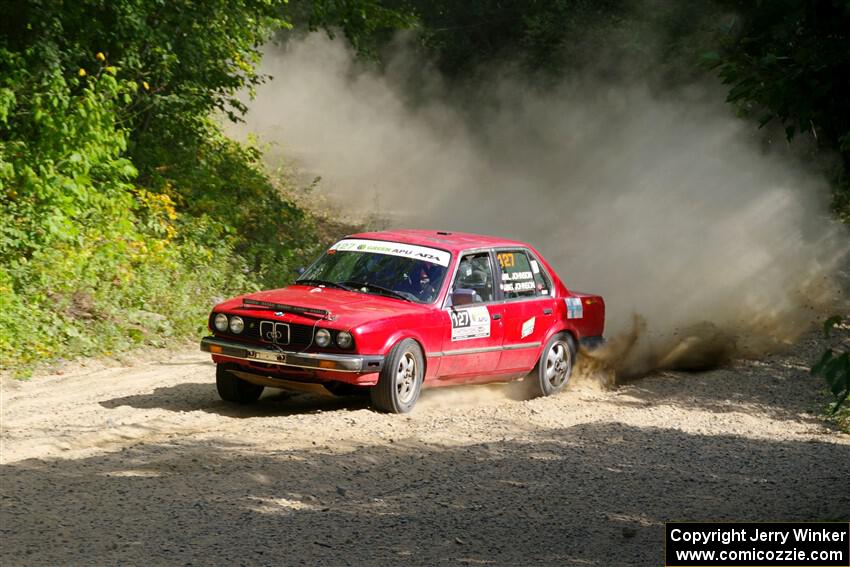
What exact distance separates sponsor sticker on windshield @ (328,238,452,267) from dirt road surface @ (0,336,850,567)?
1426 millimetres

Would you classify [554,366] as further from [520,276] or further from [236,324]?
[236,324]

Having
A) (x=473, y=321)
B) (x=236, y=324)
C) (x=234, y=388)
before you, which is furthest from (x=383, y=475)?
(x=473, y=321)

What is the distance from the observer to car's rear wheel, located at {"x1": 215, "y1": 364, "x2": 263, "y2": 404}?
34.8ft

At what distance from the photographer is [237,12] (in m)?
19.6

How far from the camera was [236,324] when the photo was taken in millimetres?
10281

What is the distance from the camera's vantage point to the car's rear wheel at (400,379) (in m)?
10.1

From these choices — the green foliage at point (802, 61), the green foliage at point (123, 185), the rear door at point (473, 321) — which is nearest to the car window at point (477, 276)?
the rear door at point (473, 321)

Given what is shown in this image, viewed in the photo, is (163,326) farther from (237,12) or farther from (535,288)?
(237,12)

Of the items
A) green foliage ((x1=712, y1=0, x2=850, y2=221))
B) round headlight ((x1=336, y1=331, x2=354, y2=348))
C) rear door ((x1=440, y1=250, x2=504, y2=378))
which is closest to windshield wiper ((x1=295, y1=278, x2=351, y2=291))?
rear door ((x1=440, y1=250, x2=504, y2=378))

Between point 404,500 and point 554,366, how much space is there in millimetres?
5089

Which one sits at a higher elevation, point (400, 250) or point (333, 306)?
point (400, 250)

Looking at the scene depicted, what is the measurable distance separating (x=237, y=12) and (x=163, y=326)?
7191mm

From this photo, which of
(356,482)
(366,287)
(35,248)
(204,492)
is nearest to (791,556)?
(356,482)

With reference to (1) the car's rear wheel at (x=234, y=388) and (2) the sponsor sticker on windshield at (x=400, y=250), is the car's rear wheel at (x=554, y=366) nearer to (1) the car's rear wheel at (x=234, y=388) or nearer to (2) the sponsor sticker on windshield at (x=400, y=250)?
(2) the sponsor sticker on windshield at (x=400, y=250)
